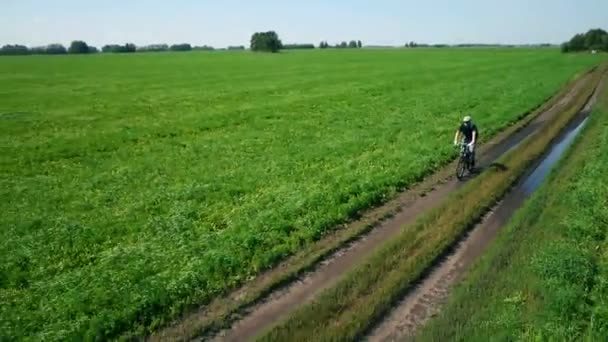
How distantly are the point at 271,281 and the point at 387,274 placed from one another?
248cm

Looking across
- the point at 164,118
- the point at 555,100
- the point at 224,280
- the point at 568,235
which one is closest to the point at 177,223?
the point at 224,280

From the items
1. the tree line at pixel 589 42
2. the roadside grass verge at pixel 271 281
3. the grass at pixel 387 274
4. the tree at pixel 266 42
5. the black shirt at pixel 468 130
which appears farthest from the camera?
the tree at pixel 266 42

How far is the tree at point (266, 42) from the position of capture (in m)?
174

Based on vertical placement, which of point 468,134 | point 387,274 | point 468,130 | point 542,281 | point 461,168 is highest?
point 468,130

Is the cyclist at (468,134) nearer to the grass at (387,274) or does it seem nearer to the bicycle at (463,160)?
the bicycle at (463,160)

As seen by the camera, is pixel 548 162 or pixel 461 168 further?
pixel 548 162

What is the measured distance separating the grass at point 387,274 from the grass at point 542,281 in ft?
3.41

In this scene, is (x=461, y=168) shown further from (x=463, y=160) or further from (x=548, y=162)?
(x=548, y=162)

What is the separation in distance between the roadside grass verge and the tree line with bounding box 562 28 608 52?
14320 cm

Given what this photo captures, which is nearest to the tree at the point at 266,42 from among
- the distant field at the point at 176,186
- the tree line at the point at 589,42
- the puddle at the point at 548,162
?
the tree line at the point at 589,42

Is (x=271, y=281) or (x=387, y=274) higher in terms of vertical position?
(x=387, y=274)

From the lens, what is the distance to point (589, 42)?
453 feet

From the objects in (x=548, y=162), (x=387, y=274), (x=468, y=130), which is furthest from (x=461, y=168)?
(x=387, y=274)

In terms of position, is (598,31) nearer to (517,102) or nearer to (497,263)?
(517,102)
